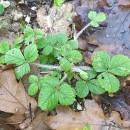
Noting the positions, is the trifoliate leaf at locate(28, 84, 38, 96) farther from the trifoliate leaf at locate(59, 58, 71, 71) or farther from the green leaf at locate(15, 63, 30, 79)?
the trifoliate leaf at locate(59, 58, 71, 71)

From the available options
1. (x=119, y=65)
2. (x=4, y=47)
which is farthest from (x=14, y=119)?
(x=119, y=65)

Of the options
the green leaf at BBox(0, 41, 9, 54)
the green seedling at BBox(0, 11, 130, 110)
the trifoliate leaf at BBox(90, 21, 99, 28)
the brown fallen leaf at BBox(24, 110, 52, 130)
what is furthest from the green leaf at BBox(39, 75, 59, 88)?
the trifoliate leaf at BBox(90, 21, 99, 28)

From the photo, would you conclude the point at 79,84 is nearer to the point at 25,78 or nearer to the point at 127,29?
the point at 25,78

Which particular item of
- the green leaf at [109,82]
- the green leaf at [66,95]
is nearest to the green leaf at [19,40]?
the green leaf at [66,95]

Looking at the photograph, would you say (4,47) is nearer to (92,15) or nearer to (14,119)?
(14,119)

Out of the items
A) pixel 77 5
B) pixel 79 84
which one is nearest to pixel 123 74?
pixel 79 84
